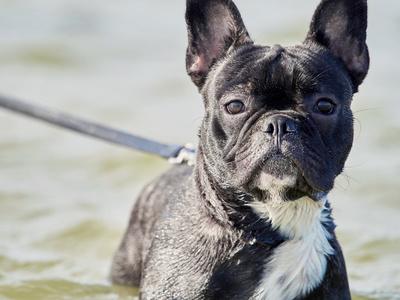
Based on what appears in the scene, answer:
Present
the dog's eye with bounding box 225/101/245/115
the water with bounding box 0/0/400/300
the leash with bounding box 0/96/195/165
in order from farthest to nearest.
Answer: the water with bounding box 0/0/400/300
the leash with bounding box 0/96/195/165
the dog's eye with bounding box 225/101/245/115

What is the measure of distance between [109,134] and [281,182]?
229 centimetres

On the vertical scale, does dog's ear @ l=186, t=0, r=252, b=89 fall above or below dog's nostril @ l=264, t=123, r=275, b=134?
above

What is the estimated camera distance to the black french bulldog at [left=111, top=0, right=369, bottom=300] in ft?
13.5

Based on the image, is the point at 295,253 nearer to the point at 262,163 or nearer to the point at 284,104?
the point at 262,163

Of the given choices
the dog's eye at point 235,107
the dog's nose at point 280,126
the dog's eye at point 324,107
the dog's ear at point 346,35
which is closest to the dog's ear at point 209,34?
the dog's ear at point 346,35

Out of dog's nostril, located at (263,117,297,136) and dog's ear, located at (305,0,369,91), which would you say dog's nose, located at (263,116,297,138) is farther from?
dog's ear, located at (305,0,369,91)

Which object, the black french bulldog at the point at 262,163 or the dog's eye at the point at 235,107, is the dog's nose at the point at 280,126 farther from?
the dog's eye at the point at 235,107

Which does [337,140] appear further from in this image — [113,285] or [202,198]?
[113,285]

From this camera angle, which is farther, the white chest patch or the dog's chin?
the white chest patch

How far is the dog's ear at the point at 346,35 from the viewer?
464cm

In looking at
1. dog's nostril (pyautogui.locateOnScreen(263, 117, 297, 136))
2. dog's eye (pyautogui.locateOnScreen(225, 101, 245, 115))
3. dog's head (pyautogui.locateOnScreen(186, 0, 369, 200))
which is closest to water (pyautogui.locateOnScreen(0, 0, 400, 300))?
dog's head (pyautogui.locateOnScreen(186, 0, 369, 200))

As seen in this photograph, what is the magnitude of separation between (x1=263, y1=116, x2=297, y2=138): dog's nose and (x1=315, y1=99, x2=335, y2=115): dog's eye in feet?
0.82

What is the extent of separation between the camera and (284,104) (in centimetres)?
420

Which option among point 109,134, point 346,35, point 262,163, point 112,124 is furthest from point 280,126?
point 112,124
